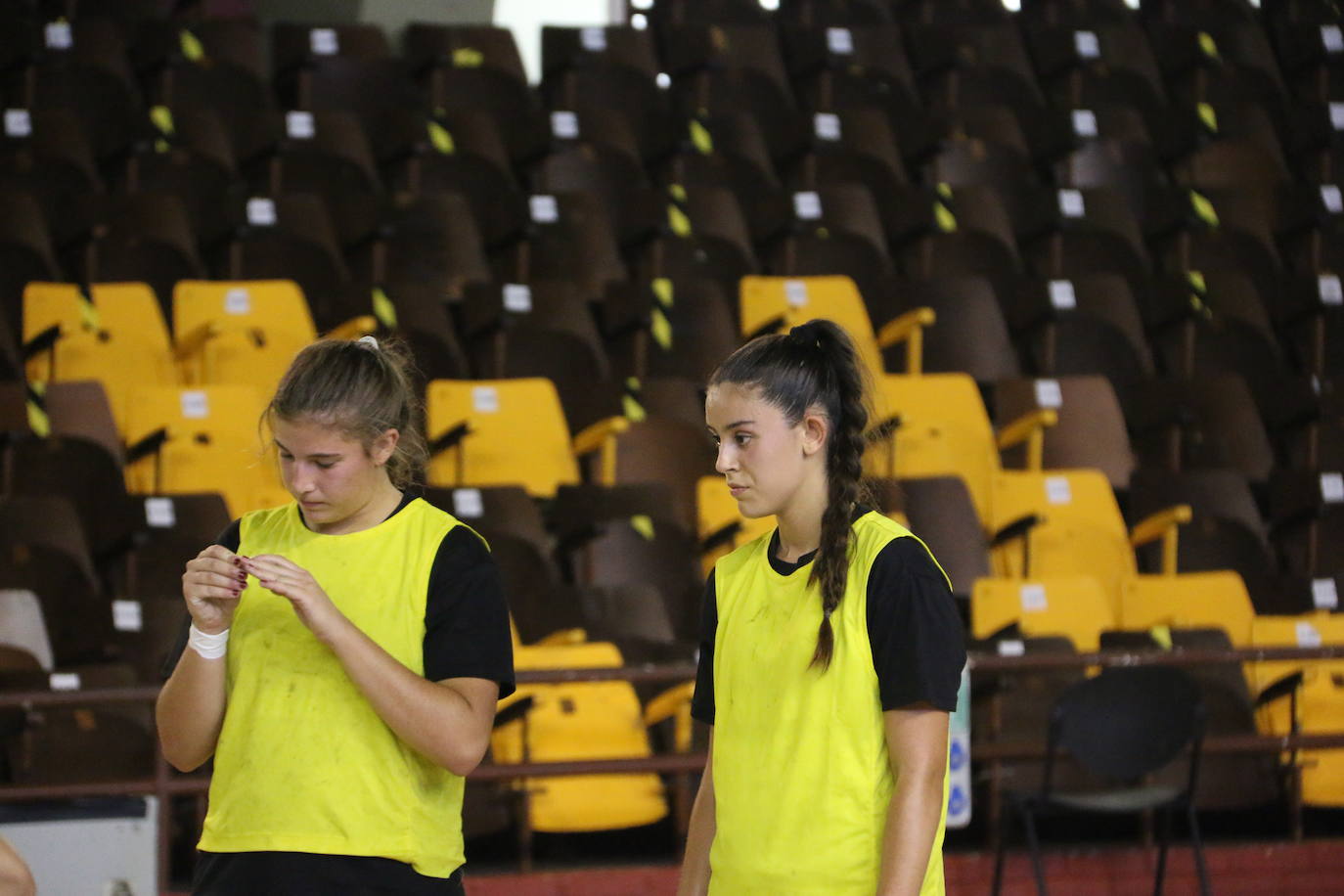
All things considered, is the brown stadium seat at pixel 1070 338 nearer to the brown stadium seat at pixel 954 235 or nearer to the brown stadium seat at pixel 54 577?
the brown stadium seat at pixel 954 235

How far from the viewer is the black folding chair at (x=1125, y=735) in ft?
13.0

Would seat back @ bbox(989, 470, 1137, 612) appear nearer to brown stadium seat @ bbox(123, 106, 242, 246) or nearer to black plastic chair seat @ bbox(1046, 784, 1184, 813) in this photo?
black plastic chair seat @ bbox(1046, 784, 1184, 813)

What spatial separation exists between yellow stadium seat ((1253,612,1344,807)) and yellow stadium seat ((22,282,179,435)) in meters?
3.45

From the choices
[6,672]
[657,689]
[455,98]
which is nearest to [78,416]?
[6,672]

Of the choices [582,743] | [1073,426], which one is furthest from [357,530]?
[1073,426]

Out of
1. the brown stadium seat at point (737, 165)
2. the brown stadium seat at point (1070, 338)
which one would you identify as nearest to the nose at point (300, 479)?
the brown stadium seat at point (1070, 338)

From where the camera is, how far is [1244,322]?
665 centimetres

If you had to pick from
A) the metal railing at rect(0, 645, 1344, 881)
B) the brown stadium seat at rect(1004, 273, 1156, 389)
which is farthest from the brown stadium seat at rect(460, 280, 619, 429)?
the metal railing at rect(0, 645, 1344, 881)

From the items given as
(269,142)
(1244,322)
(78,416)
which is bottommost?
(78,416)

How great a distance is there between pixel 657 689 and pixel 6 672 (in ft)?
5.08

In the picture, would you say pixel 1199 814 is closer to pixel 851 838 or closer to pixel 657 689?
pixel 657 689

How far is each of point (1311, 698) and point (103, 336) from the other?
12.5 feet

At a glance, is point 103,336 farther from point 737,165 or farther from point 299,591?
point 299,591

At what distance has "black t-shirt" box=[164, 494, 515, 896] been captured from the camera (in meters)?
1.71
